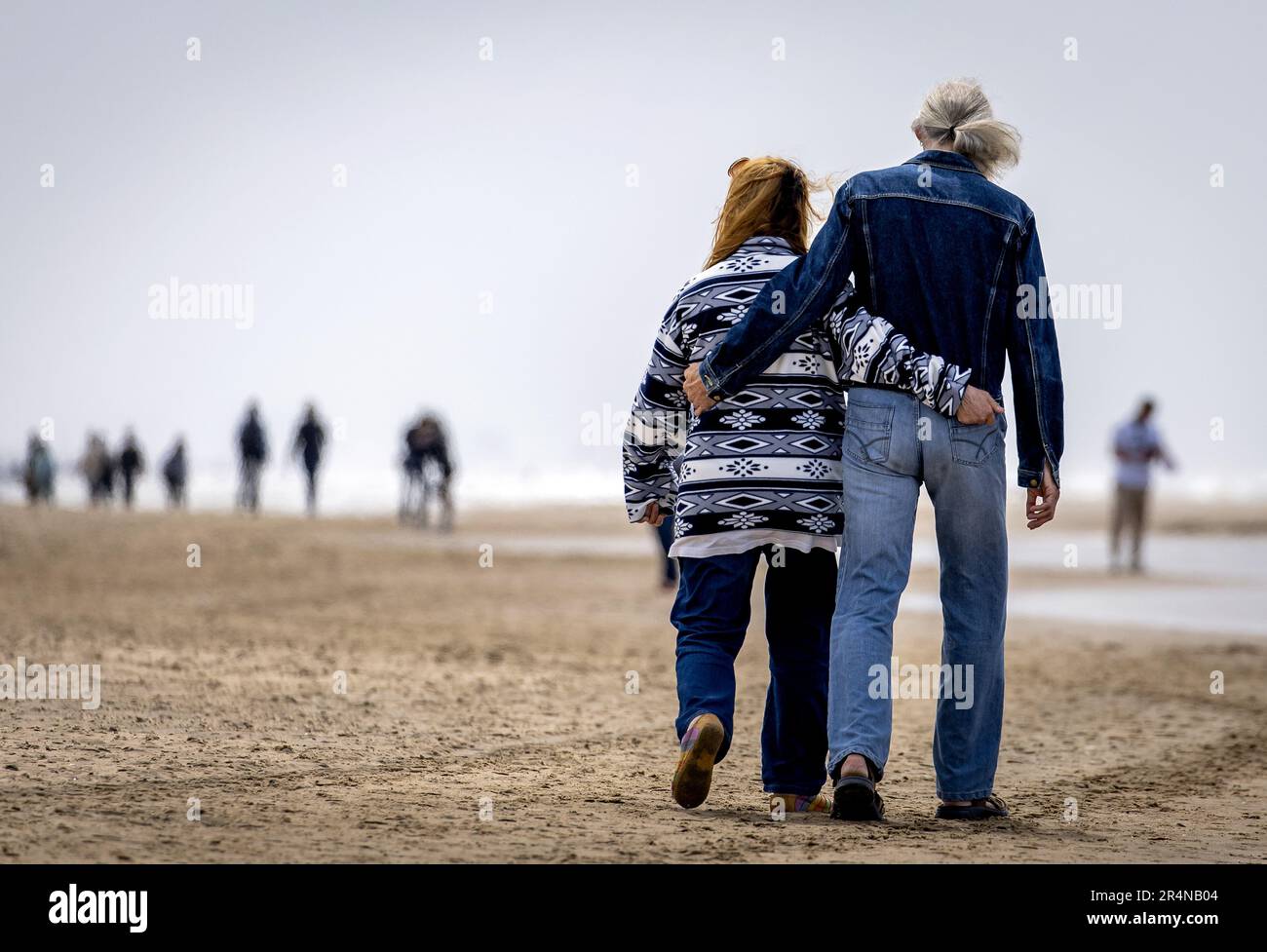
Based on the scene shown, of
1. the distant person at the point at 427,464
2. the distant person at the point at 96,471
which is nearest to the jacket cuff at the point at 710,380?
the distant person at the point at 427,464

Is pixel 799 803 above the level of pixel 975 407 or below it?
below

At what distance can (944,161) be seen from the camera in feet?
15.3

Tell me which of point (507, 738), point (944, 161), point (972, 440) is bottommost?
point (507, 738)

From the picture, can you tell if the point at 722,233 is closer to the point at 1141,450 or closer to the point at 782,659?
the point at 782,659

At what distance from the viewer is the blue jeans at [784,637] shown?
462cm

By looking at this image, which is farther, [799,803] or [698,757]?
[799,803]

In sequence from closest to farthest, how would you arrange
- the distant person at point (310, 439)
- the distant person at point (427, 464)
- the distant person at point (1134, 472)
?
1. the distant person at point (1134, 472)
2. the distant person at point (427, 464)
3. the distant person at point (310, 439)

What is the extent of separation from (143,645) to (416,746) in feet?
12.1

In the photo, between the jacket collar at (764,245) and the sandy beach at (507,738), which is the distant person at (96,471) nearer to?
the sandy beach at (507,738)

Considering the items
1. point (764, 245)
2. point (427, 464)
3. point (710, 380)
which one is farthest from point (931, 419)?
point (427, 464)

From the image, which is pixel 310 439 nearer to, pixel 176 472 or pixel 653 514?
pixel 176 472

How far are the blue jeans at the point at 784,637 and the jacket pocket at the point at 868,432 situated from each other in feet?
1.16

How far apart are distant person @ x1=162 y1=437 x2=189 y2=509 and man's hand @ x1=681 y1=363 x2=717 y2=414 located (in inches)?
1232

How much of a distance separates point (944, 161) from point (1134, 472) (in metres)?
15.2
